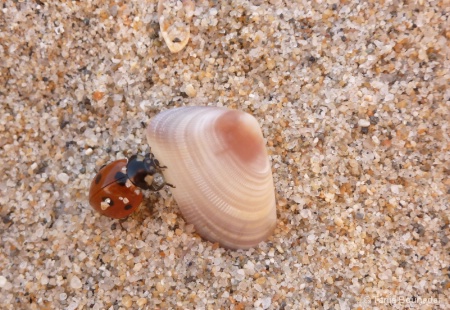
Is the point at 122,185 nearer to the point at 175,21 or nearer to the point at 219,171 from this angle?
the point at 219,171

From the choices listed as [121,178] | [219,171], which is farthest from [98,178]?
[219,171]

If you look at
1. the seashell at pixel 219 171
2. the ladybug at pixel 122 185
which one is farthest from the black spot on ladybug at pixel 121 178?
the seashell at pixel 219 171

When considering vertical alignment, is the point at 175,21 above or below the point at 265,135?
above

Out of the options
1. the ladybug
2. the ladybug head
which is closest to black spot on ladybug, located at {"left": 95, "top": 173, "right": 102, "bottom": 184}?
the ladybug

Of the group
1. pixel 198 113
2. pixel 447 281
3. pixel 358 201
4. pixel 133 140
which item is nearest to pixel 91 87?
pixel 133 140

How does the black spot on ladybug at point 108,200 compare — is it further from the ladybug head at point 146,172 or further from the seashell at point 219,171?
the seashell at point 219,171

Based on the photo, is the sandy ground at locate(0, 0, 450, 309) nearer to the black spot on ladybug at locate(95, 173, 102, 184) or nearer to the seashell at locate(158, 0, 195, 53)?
the seashell at locate(158, 0, 195, 53)
